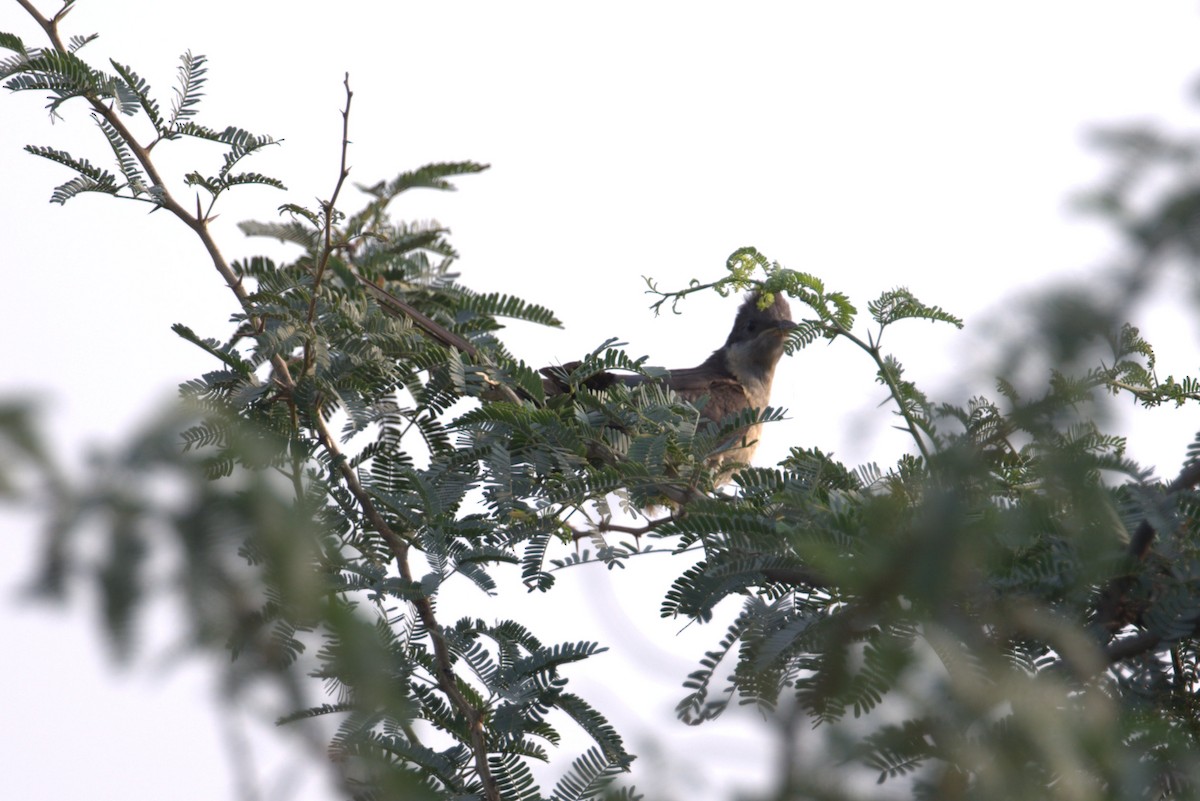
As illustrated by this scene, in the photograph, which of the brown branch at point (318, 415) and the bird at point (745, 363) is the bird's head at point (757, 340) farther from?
the brown branch at point (318, 415)

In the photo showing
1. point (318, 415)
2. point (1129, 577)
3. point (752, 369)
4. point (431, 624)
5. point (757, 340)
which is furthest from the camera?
point (752, 369)

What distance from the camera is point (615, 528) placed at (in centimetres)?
346

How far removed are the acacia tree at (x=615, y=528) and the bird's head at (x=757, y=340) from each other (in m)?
3.78

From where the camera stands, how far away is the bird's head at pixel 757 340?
809cm

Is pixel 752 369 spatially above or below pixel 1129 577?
above

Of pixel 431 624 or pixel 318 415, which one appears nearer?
pixel 431 624

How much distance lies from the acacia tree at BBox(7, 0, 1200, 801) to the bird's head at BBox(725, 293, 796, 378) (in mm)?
3777

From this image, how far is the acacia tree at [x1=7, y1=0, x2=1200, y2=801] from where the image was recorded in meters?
0.95

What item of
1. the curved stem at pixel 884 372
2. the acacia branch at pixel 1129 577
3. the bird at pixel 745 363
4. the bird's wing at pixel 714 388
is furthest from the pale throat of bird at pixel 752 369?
the acacia branch at pixel 1129 577

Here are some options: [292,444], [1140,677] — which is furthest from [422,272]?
[1140,677]

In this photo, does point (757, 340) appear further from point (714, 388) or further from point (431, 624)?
point (431, 624)

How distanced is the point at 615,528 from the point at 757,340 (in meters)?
4.91

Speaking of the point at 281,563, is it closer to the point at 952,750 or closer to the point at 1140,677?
the point at 952,750

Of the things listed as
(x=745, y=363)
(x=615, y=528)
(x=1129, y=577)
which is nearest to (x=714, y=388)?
(x=745, y=363)
